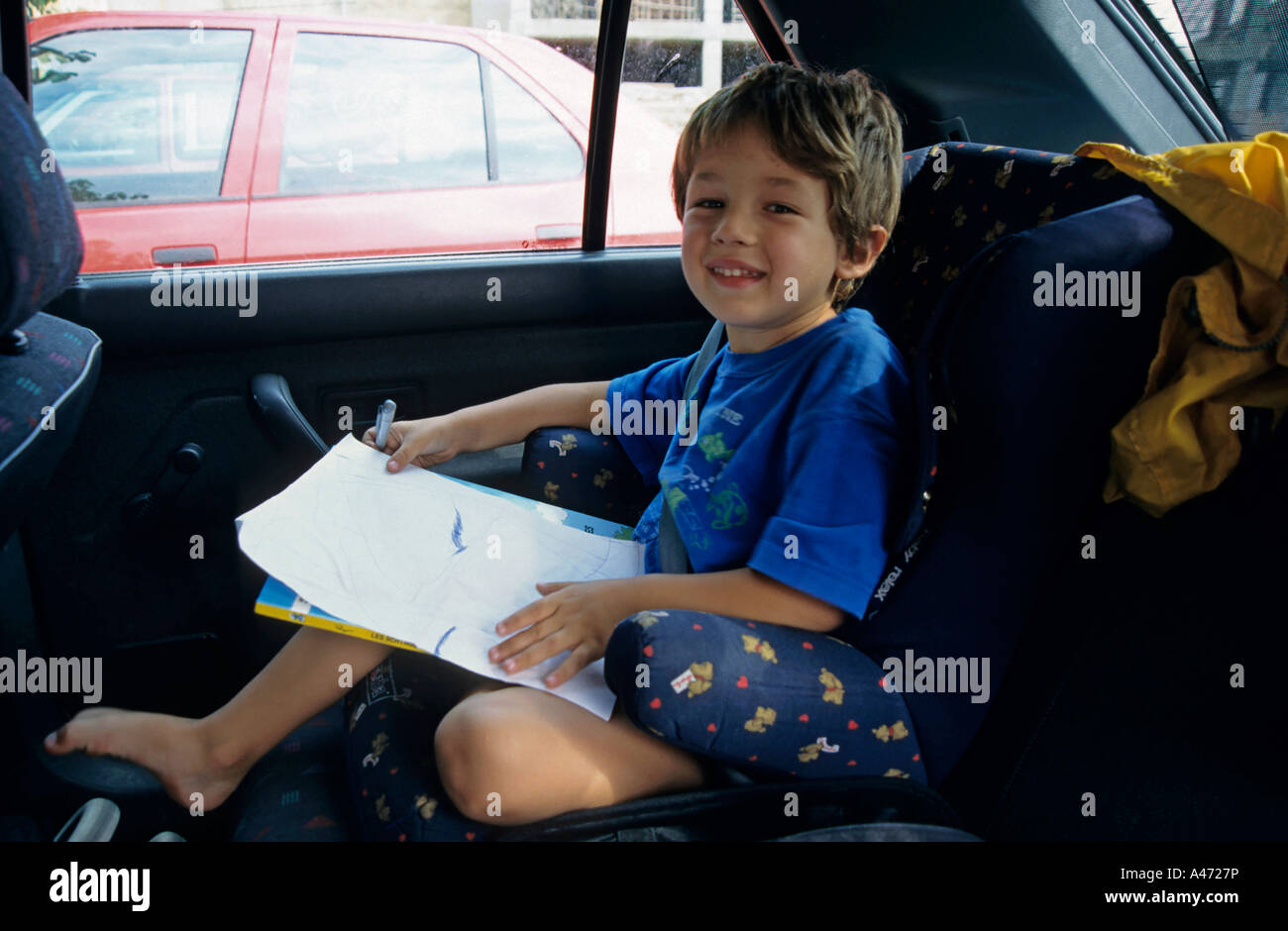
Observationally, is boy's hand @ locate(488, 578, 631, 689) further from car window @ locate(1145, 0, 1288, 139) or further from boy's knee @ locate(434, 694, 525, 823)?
car window @ locate(1145, 0, 1288, 139)

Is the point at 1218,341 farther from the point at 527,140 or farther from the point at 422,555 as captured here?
the point at 527,140

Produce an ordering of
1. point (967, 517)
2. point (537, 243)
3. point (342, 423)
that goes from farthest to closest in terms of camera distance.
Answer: point (537, 243) → point (342, 423) → point (967, 517)

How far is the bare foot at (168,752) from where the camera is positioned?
3.62 ft

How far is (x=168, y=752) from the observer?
1.11m

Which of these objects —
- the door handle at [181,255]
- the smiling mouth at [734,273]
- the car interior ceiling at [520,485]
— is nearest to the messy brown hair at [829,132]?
the smiling mouth at [734,273]

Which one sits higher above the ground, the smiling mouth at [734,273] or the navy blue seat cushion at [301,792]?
the smiling mouth at [734,273]

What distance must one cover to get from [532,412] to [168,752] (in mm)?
692

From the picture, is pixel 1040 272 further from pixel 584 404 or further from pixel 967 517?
pixel 584 404

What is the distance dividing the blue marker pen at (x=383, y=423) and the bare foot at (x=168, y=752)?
17.6 inches

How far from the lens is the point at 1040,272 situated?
2.96 ft

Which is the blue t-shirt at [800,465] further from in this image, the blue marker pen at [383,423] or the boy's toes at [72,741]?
the boy's toes at [72,741]

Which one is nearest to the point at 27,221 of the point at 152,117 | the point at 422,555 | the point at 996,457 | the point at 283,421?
the point at 422,555
